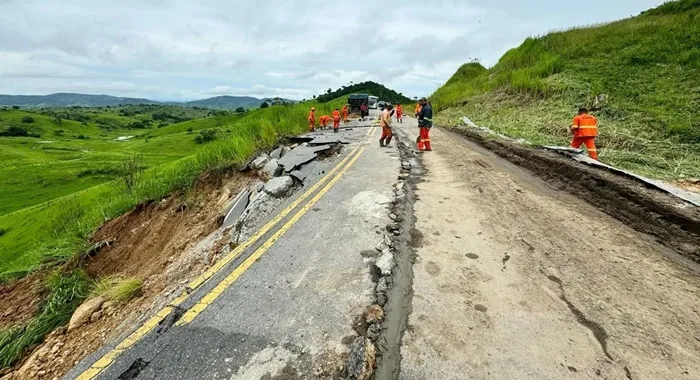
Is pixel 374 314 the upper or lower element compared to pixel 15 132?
upper

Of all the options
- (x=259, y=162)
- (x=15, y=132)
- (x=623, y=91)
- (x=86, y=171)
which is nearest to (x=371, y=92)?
(x=86, y=171)

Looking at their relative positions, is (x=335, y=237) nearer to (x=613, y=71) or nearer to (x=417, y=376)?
(x=417, y=376)

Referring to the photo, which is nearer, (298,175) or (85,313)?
(85,313)

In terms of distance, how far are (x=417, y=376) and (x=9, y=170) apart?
8596 centimetres

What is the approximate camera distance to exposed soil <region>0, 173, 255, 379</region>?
12.3 ft

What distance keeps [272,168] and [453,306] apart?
6.61m

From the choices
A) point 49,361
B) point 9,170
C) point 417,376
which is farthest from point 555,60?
point 9,170

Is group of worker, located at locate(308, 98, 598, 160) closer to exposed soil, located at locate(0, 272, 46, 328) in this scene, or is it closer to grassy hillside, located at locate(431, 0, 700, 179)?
grassy hillside, located at locate(431, 0, 700, 179)

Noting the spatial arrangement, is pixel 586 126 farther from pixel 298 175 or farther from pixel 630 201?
pixel 298 175

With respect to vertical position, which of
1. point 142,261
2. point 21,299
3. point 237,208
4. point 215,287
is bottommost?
point 21,299

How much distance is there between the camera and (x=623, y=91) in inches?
512

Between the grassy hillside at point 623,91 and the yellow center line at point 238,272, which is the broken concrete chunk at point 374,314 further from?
the grassy hillside at point 623,91

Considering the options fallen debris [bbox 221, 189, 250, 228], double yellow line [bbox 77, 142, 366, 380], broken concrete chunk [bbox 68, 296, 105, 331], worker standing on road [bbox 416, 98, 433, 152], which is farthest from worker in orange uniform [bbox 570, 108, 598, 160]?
broken concrete chunk [bbox 68, 296, 105, 331]

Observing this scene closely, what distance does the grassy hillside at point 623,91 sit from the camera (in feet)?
28.4
